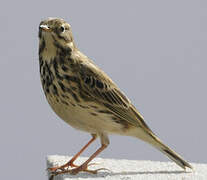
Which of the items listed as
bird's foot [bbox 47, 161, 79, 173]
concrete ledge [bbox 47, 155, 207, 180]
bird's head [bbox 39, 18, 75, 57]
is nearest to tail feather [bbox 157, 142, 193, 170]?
concrete ledge [bbox 47, 155, 207, 180]

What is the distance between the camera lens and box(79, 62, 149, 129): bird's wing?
29.5 feet

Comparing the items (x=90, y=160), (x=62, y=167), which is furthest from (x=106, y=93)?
(x=62, y=167)

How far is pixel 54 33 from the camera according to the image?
8883 millimetres

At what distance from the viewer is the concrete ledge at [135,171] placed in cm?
930

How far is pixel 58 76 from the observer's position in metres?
8.87

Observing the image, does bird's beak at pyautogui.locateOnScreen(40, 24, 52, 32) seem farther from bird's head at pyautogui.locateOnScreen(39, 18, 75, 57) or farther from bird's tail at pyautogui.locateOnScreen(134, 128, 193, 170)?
bird's tail at pyautogui.locateOnScreen(134, 128, 193, 170)

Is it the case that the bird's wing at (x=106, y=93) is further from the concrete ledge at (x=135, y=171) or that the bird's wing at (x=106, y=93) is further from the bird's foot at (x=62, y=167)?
the bird's foot at (x=62, y=167)

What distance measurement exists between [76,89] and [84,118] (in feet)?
1.31

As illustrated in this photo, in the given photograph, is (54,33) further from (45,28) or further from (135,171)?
(135,171)

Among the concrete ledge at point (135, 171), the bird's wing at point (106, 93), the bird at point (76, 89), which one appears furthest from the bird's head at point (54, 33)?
the concrete ledge at point (135, 171)

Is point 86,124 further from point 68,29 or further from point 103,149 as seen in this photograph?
point 68,29

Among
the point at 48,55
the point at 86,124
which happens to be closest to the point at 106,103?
the point at 86,124

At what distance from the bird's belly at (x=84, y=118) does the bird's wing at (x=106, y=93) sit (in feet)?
0.57

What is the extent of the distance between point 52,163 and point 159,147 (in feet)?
5.33
